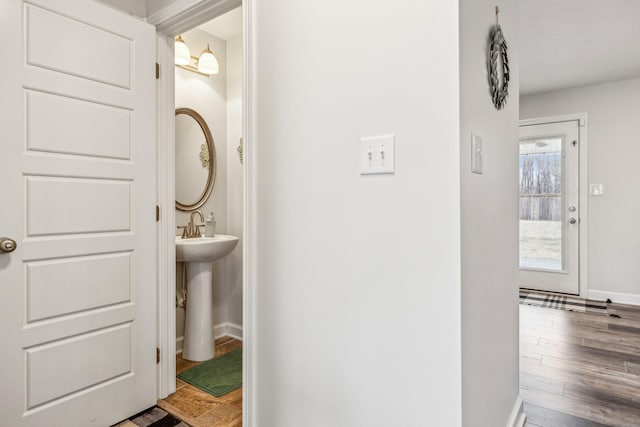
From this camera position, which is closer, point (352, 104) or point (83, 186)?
point (352, 104)

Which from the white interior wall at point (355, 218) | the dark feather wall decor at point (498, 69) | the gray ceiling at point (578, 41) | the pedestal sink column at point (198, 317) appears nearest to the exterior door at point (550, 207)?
the gray ceiling at point (578, 41)

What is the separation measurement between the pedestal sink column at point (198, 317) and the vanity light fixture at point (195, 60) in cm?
147

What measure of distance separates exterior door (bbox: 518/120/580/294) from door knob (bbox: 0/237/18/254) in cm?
496

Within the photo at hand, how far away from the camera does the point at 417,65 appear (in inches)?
41.0

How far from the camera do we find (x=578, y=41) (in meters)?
2.98

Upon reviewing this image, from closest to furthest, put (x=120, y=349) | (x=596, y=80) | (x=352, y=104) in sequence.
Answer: (x=352, y=104) → (x=120, y=349) → (x=596, y=80)

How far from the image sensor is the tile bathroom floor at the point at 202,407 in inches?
72.1

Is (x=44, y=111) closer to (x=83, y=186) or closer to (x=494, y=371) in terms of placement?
(x=83, y=186)

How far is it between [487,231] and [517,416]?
1090mm

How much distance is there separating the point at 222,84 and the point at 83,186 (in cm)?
172

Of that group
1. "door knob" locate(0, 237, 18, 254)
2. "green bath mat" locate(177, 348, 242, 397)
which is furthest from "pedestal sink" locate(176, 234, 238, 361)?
"door knob" locate(0, 237, 18, 254)

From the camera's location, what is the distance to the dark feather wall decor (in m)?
1.31

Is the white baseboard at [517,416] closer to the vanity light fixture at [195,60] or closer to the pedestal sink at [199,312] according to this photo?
the pedestal sink at [199,312]

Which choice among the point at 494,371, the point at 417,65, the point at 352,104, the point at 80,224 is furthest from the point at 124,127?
the point at 494,371
